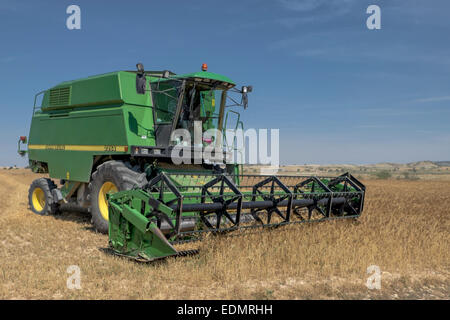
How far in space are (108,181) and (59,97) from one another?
2.99m

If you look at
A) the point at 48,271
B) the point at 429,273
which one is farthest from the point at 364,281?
the point at 48,271

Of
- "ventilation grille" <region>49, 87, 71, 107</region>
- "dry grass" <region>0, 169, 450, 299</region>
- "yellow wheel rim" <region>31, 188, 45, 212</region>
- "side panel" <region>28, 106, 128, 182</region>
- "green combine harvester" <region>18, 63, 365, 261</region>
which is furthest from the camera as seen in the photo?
"yellow wheel rim" <region>31, 188, 45, 212</region>

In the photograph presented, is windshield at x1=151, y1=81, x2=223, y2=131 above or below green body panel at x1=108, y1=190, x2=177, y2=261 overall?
above

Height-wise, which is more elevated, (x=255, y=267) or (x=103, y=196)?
(x=103, y=196)

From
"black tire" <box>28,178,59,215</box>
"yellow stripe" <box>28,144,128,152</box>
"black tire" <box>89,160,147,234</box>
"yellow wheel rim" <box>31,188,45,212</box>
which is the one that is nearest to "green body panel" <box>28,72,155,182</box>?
"yellow stripe" <box>28,144,128,152</box>

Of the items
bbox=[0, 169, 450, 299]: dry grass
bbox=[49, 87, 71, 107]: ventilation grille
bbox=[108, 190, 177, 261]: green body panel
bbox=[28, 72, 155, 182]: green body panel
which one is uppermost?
bbox=[49, 87, 71, 107]: ventilation grille

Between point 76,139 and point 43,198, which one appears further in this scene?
point 43,198

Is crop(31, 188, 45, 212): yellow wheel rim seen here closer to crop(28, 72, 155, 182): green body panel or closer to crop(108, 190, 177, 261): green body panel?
crop(28, 72, 155, 182): green body panel

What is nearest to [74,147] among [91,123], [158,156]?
[91,123]

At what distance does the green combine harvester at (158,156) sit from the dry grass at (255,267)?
1.49ft

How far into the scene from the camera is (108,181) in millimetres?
6223

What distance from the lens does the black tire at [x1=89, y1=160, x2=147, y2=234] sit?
5875 mm

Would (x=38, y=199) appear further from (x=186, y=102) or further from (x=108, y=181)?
(x=186, y=102)
